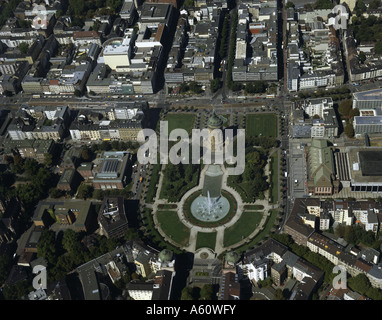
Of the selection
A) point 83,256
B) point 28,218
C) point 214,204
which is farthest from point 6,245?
point 214,204

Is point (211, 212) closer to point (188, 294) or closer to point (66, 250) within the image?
point (188, 294)

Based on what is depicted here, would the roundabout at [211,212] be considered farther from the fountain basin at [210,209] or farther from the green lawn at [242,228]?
the green lawn at [242,228]

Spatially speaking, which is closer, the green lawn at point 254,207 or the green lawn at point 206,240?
the green lawn at point 206,240

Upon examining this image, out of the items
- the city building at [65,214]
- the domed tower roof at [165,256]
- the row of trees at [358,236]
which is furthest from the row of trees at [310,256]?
the city building at [65,214]

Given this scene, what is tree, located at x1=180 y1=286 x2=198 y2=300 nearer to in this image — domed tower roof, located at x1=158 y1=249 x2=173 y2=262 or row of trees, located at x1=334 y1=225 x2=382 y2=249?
domed tower roof, located at x1=158 y1=249 x2=173 y2=262

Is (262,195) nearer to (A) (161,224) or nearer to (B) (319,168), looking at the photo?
(B) (319,168)

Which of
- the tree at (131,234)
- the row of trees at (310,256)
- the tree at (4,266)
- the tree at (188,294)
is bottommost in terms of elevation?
the tree at (188,294)

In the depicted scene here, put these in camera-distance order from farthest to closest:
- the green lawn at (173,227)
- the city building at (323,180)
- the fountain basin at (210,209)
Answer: the fountain basin at (210,209) → the city building at (323,180) → the green lawn at (173,227)
